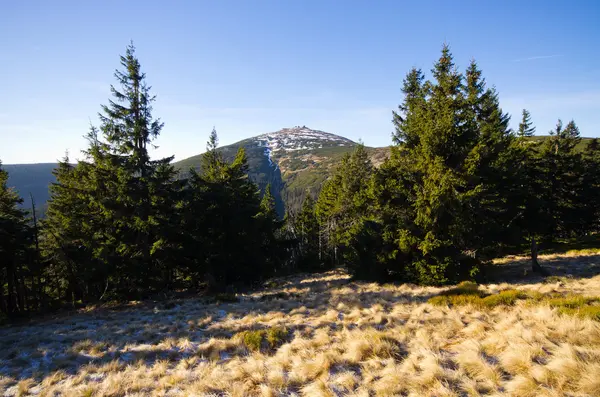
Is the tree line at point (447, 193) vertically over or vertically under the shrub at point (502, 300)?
over

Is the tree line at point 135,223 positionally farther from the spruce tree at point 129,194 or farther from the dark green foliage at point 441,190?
the dark green foliage at point 441,190

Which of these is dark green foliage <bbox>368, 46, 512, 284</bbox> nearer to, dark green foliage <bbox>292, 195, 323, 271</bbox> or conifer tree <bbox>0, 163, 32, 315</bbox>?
conifer tree <bbox>0, 163, 32, 315</bbox>

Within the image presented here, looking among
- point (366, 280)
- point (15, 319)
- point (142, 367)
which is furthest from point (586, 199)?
point (15, 319)

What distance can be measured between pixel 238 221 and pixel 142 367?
44.5 feet

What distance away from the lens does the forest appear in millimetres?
14930

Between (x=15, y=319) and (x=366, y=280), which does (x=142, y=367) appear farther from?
(x=15, y=319)

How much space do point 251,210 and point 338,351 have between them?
15.6 metres

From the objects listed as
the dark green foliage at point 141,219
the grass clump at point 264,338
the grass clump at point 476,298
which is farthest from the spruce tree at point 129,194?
the grass clump at point 476,298

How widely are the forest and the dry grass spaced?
150 inches

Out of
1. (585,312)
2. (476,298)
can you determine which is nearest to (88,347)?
(476,298)

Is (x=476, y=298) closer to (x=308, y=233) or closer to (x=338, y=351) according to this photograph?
(x=338, y=351)

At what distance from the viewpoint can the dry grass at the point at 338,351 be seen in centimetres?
531

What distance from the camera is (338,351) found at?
7.21 m

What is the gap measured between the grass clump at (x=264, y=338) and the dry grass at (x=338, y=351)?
38 millimetres
